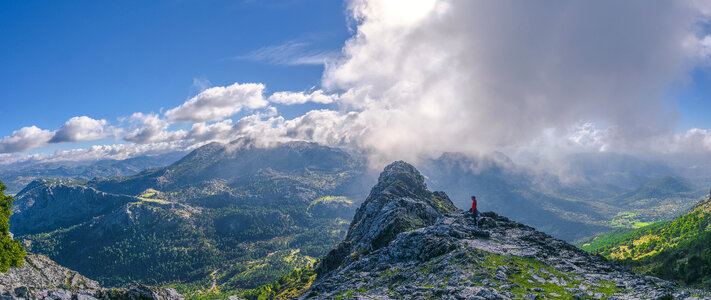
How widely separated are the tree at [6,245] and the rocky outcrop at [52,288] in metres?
2.56

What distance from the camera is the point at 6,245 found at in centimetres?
7412

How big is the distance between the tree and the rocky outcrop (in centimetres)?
256

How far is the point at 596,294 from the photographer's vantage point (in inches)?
1549

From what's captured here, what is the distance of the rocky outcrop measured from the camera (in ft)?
153

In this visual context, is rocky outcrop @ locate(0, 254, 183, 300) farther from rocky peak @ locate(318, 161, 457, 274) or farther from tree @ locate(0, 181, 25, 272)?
rocky peak @ locate(318, 161, 457, 274)

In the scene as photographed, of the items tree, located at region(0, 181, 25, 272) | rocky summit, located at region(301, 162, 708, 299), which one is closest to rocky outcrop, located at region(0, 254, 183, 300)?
tree, located at region(0, 181, 25, 272)

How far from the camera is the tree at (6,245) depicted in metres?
72.2

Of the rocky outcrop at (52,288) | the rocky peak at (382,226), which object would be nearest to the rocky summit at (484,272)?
the rocky peak at (382,226)

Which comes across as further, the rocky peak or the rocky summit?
the rocky peak

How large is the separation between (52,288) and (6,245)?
3473cm

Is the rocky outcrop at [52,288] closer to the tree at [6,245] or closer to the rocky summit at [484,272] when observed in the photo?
the tree at [6,245]

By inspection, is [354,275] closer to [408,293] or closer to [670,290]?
[408,293]

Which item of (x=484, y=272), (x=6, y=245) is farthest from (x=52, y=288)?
(x=484, y=272)

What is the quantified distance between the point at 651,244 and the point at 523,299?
21014 centimetres
